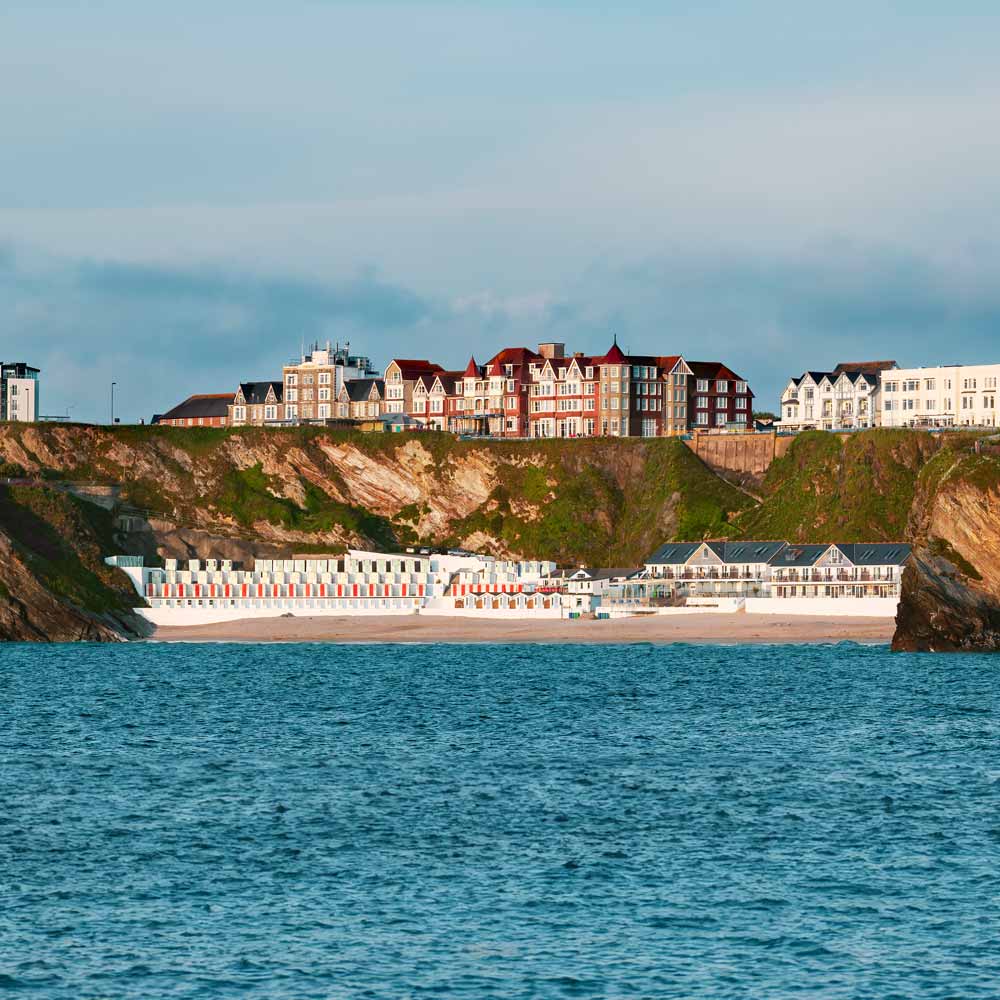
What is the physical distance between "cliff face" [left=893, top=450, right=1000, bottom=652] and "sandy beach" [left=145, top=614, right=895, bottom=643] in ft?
46.0

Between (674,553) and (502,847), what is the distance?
438ft

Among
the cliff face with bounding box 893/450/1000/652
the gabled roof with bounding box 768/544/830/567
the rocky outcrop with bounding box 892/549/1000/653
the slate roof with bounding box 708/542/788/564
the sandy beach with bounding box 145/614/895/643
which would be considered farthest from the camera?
the slate roof with bounding box 708/542/788/564

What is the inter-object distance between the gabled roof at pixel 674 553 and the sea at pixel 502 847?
79.1 meters

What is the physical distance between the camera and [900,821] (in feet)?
197

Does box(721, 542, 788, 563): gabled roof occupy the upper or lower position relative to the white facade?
upper

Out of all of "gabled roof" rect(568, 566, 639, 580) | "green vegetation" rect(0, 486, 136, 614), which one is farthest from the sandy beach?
"gabled roof" rect(568, 566, 639, 580)

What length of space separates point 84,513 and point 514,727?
105637 millimetres

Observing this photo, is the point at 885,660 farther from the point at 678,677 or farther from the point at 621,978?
the point at 621,978

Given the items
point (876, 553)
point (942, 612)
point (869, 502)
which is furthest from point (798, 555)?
point (942, 612)

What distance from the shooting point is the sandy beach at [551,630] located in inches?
6348

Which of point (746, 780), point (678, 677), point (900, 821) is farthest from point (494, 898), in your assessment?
point (678, 677)

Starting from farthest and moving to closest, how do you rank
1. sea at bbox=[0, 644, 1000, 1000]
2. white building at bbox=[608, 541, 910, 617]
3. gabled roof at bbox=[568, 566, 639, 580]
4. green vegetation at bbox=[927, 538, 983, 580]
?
gabled roof at bbox=[568, 566, 639, 580], white building at bbox=[608, 541, 910, 617], green vegetation at bbox=[927, 538, 983, 580], sea at bbox=[0, 644, 1000, 1000]

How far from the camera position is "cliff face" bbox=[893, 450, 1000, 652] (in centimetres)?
13800

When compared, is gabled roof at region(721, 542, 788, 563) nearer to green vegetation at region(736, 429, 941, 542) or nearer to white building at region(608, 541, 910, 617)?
white building at region(608, 541, 910, 617)
